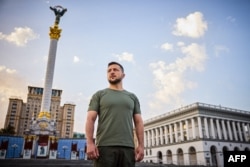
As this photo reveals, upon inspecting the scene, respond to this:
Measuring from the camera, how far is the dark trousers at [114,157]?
3.04 meters

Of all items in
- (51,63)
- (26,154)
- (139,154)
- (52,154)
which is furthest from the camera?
(51,63)

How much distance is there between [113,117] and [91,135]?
45cm

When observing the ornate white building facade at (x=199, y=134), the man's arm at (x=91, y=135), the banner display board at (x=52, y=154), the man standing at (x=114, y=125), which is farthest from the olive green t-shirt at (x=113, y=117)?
the ornate white building facade at (x=199, y=134)

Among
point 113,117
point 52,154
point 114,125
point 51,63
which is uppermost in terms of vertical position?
point 51,63

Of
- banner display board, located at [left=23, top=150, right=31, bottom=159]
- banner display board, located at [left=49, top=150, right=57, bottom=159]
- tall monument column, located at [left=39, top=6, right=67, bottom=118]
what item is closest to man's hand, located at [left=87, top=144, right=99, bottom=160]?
banner display board, located at [left=23, top=150, right=31, bottom=159]

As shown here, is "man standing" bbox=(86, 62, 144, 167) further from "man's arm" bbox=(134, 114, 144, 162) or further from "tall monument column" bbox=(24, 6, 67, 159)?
"tall monument column" bbox=(24, 6, 67, 159)

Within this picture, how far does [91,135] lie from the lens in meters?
3.29

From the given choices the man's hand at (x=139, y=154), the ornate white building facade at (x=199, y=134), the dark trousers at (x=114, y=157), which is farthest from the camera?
the ornate white building facade at (x=199, y=134)

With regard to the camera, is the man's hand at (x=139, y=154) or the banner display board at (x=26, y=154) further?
the banner display board at (x=26, y=154)

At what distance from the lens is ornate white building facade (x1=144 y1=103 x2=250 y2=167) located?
49737mm

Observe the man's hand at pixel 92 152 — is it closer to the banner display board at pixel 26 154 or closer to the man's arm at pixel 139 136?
the man's arm at pixel 139 136

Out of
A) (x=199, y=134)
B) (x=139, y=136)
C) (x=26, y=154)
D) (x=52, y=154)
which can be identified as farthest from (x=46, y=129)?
(x=139, y=136)

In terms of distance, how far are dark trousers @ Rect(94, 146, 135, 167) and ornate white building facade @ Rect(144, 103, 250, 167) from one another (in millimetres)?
49652

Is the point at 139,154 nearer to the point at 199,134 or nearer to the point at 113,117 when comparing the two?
the point at 113,117
